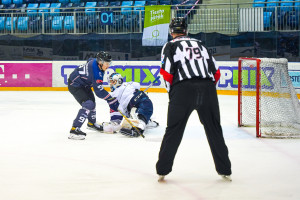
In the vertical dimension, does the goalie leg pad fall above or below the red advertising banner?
below

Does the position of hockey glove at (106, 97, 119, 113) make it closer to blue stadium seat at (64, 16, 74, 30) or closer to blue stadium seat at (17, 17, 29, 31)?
blue stadium seat at (64, 16, 74, 30)

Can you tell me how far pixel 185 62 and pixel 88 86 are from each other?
305 cm

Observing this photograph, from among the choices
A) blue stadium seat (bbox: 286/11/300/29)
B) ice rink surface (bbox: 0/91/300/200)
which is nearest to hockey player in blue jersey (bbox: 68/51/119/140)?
ice rink surface (bbox: 0/91/300/200)

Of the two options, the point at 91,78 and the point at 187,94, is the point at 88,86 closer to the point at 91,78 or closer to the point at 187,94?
the point at 91,78

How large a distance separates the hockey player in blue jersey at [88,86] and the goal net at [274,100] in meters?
1.96

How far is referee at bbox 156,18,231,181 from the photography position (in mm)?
4246

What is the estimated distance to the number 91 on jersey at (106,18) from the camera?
1368cm

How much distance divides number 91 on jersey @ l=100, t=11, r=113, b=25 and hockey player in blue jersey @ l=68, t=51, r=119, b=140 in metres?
6.84

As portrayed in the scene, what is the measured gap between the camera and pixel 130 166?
5137 millimetres

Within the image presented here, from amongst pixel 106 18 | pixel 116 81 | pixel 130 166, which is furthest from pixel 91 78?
pixel 106 18

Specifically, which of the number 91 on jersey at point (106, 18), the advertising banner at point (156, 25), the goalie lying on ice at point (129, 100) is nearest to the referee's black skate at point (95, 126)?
the goalie lying on ice at point (129, 100)

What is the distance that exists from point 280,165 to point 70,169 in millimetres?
2041

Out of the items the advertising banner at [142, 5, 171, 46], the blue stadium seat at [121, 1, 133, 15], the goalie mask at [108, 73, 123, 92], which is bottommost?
the goalie mask at [108, 73, 123, 92]

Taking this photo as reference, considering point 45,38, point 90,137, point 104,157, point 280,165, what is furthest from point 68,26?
point 280,165
